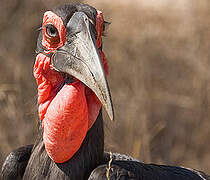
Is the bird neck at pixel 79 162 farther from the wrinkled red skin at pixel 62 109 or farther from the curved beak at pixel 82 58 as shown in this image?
the curved beak at pixel 82 58

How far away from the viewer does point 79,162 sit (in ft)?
7.35

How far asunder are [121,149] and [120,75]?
41.5 inches

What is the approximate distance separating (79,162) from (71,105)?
0.27m

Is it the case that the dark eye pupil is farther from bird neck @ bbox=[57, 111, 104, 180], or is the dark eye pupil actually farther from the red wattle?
bird neck @ bbox=[57, 111, 104, 180]

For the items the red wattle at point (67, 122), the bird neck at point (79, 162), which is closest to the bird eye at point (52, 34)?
the red wattle at point (67, 122)

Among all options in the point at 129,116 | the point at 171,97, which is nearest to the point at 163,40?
the point at 171,97

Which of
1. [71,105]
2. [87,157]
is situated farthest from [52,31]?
[87,157]


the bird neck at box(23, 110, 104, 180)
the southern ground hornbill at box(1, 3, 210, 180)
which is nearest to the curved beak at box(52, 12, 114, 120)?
the southern ground hornbill at box(1, 3, 210, 180)

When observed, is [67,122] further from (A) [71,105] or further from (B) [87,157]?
(B) [87,157]

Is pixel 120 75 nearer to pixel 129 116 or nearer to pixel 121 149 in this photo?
pixel 129 116

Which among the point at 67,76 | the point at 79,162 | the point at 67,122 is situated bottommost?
the point at 79,162

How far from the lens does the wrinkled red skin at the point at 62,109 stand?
7.16 ft

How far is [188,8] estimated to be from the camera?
5.72 meters

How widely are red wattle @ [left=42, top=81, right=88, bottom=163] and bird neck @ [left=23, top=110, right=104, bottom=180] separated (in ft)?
0.13
